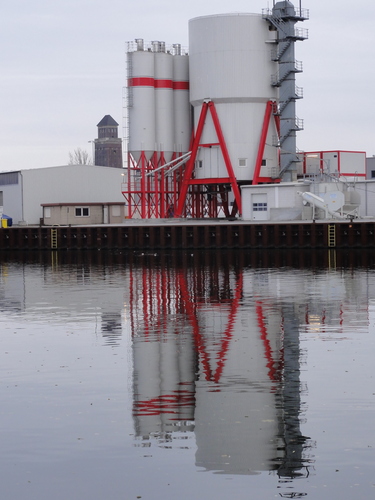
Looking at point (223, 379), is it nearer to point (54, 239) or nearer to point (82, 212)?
point (54, 239)

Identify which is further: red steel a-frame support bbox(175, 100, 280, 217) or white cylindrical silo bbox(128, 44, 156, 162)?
white cylindrical silo bbox(128, 44, 156, 162)

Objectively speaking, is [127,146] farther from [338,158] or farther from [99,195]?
[338,158]

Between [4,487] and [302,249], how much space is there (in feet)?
214

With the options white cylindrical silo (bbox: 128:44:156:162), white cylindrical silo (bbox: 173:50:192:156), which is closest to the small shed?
white cylindrical silo (bbox: 128:44:156:162)

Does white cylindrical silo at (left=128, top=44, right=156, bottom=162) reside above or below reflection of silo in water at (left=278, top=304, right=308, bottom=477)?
above

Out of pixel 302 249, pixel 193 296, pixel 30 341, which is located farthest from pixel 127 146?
pixel 30 341

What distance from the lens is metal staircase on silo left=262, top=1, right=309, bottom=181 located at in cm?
8300

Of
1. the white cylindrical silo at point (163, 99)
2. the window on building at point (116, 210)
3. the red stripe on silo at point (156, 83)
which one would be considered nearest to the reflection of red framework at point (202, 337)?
the white cylindrical silo at point (163, 99)

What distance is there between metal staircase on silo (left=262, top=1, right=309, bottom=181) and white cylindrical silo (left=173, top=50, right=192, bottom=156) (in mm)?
9987

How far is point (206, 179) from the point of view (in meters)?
86.2

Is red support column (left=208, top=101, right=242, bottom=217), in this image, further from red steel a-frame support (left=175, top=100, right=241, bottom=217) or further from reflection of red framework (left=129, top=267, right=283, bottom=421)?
reflection of red framework (left=129, top=267, right=283, bottom=421)

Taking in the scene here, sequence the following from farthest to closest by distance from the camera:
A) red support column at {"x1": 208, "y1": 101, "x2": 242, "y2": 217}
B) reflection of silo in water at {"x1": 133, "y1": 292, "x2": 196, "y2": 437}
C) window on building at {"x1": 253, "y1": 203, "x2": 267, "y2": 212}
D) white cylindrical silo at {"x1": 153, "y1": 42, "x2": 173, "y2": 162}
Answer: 1. white cylindrical silo at {"x1": 153, "y1": 42, "x2": 173, "y2": 162}
2. red support column at {"x1": 208, "y1": 101, "x2": 242, "y2": 217}
3. window on building at {"x1": 253, "y1": 203, "x2": 267, "y2": 212}
4. reflection of silo in water at {"x1": 133, "y1": 292, "x2": 196, "y2": 437}

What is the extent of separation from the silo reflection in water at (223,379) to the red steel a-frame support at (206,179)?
5119 cm

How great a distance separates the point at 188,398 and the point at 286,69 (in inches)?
2756
